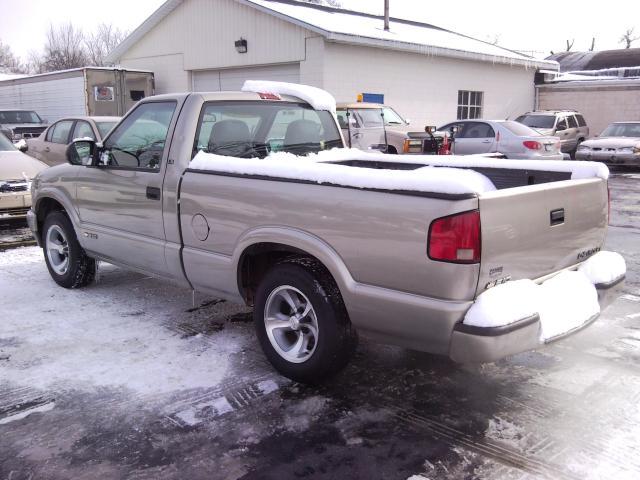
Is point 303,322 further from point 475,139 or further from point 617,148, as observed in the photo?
point 617,148

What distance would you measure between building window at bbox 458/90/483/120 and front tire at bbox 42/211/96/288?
17981 millimetres

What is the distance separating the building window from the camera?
21.7 metres

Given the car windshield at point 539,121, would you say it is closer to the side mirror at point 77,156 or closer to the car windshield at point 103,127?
the car windshield at point 103,127

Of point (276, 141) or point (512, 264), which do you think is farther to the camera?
point (276, 141)

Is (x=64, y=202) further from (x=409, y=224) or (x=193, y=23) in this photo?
(x=193, y=23)

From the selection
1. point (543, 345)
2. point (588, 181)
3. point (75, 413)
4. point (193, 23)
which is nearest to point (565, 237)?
point (588, 181)

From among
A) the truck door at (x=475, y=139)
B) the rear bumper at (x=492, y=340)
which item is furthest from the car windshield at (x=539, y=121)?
the rear bumper at (x=492, y=340)

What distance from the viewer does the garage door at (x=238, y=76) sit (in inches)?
679

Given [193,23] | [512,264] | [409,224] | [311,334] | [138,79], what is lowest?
[311,334]

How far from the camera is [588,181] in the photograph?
381 cm

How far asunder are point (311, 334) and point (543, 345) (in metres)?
1.38

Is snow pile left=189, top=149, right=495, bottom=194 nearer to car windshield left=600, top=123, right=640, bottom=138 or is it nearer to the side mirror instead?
the side mirror

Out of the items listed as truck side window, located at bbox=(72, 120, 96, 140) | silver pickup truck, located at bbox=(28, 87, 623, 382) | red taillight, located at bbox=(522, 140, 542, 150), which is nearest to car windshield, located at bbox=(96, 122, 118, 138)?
truck side window, located at bbox=(72, 120, 96, 140)

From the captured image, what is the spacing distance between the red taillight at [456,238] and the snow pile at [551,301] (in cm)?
26
